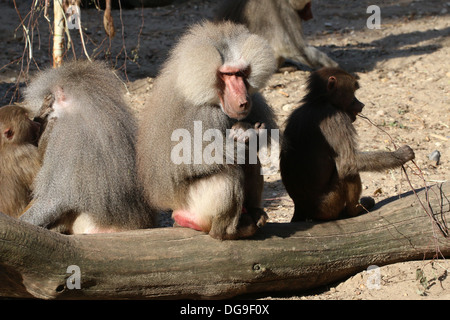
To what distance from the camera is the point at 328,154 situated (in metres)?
4.58

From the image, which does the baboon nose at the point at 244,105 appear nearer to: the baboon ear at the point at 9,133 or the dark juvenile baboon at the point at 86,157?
the dark juvenile baboon at the point at 86,157

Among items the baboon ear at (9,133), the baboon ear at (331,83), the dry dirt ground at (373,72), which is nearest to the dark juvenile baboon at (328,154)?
the baboon ear at (331,83)

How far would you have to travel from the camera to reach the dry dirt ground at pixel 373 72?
4512 millimetres

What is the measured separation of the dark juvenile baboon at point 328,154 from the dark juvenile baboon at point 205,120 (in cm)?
60

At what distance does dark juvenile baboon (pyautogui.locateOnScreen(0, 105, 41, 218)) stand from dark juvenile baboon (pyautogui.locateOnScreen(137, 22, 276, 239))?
948 millimetres

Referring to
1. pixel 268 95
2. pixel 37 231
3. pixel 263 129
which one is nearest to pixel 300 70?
pixel 268 95

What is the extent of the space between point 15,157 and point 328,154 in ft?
7.74

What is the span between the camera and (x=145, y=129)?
13.6ft

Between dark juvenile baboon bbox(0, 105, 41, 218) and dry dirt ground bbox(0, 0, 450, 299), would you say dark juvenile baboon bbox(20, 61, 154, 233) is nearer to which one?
dark juvenile baboon bbox(0, 105, 41, 218)

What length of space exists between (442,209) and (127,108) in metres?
2.47

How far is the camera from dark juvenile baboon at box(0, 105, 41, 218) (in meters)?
4.51

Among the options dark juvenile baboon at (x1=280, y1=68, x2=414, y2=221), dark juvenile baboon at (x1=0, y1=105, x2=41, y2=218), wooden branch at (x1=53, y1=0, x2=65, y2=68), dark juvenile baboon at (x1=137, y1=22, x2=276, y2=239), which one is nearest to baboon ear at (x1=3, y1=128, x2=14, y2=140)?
dark juvenile baboon at (x1=0, y1=105, x2=41, y2=218)

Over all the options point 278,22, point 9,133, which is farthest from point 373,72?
point 9,133

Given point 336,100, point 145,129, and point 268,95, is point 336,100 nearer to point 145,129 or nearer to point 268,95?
point 145,129
